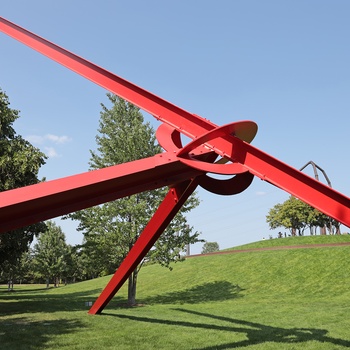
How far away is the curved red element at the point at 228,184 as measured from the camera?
676 centimetres

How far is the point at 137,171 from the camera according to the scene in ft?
18.6

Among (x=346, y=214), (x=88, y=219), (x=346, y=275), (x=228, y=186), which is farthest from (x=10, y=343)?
(x=346, y=275)

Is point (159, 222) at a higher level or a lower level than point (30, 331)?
higher

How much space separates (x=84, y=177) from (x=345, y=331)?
26.2ft

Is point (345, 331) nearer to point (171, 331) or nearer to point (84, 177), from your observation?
point (171, 331)

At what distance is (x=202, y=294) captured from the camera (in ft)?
70.2

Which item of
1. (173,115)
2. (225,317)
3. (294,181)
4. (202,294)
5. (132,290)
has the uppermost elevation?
(173,115)

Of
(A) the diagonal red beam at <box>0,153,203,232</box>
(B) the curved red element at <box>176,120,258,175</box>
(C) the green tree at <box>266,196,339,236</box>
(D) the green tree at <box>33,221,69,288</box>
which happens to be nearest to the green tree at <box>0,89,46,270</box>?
(A) the diagonal red beam at <box>0,153,203,232</box>

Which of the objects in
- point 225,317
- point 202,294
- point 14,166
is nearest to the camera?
point 225,317

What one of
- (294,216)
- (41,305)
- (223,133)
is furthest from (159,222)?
(294,216)

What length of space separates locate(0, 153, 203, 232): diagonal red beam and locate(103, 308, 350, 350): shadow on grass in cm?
377

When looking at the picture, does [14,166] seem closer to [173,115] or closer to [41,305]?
[41,305]

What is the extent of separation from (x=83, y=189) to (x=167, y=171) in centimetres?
148

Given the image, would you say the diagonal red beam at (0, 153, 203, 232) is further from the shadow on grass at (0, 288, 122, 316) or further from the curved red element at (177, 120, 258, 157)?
the shadow on grass at (0, 288, 122, 316)
